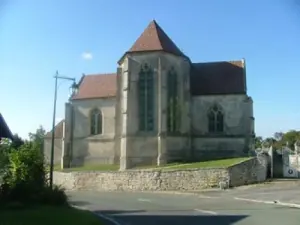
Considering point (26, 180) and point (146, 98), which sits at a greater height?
point (146, 98)

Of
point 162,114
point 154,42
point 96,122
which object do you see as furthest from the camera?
point 96,122

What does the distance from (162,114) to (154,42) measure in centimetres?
811

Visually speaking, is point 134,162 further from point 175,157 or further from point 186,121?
point 186,121

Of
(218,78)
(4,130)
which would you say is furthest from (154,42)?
(4,130)

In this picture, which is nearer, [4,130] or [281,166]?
[4,130]

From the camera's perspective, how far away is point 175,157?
1738 inches

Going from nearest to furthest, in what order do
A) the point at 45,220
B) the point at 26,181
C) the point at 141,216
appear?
the point at 45,220, the point at 141,216, the point at 26,181

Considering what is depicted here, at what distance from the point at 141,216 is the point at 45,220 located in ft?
17.8

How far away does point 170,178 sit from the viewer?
1406 inches

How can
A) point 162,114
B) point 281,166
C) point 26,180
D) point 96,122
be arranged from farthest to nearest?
→ point 96,122, point 162,114, point 281,166, point 26,180

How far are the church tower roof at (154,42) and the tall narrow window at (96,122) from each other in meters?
9.25

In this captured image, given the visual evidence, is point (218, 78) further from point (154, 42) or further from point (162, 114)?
point (162, 114)

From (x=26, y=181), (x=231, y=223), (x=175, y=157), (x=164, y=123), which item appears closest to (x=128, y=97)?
(x=164, y=123)

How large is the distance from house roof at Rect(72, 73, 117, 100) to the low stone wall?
1338 cm
